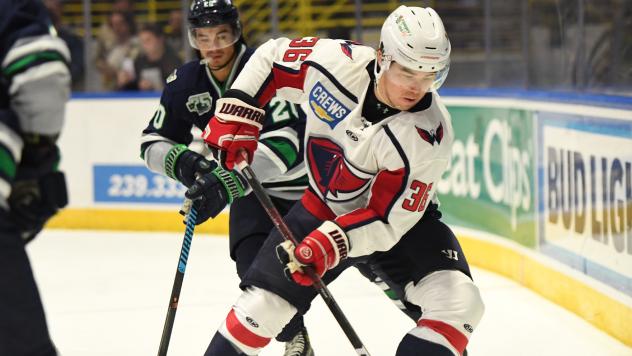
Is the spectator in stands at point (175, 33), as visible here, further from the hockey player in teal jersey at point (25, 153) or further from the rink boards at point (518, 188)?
the hockey player in teal jersey at point (25, 153)

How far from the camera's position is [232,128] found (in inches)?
121

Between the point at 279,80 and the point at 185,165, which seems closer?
the point at 279,80

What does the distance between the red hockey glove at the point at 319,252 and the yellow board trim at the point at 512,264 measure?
5.74 ft

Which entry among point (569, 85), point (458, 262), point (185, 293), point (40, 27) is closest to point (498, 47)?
point (569, 85)

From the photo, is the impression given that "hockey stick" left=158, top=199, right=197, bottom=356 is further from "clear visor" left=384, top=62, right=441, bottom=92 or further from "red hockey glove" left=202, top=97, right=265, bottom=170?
"clear visor" left=384, top=62, right=441, bottom=92

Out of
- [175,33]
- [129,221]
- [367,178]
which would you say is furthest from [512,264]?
[175,33]

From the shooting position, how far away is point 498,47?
20.3 ft

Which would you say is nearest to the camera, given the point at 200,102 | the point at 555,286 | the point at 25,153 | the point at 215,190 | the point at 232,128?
the point at 25,153

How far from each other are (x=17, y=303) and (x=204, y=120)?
1510 mm

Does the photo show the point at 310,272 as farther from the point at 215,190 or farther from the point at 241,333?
the point at 215,190

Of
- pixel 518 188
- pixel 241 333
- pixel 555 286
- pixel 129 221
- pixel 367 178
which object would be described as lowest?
pixel 129 221

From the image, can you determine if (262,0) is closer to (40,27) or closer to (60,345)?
(60,345)

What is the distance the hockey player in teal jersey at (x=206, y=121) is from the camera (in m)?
3.46

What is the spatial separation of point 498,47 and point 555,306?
6.30 feet
